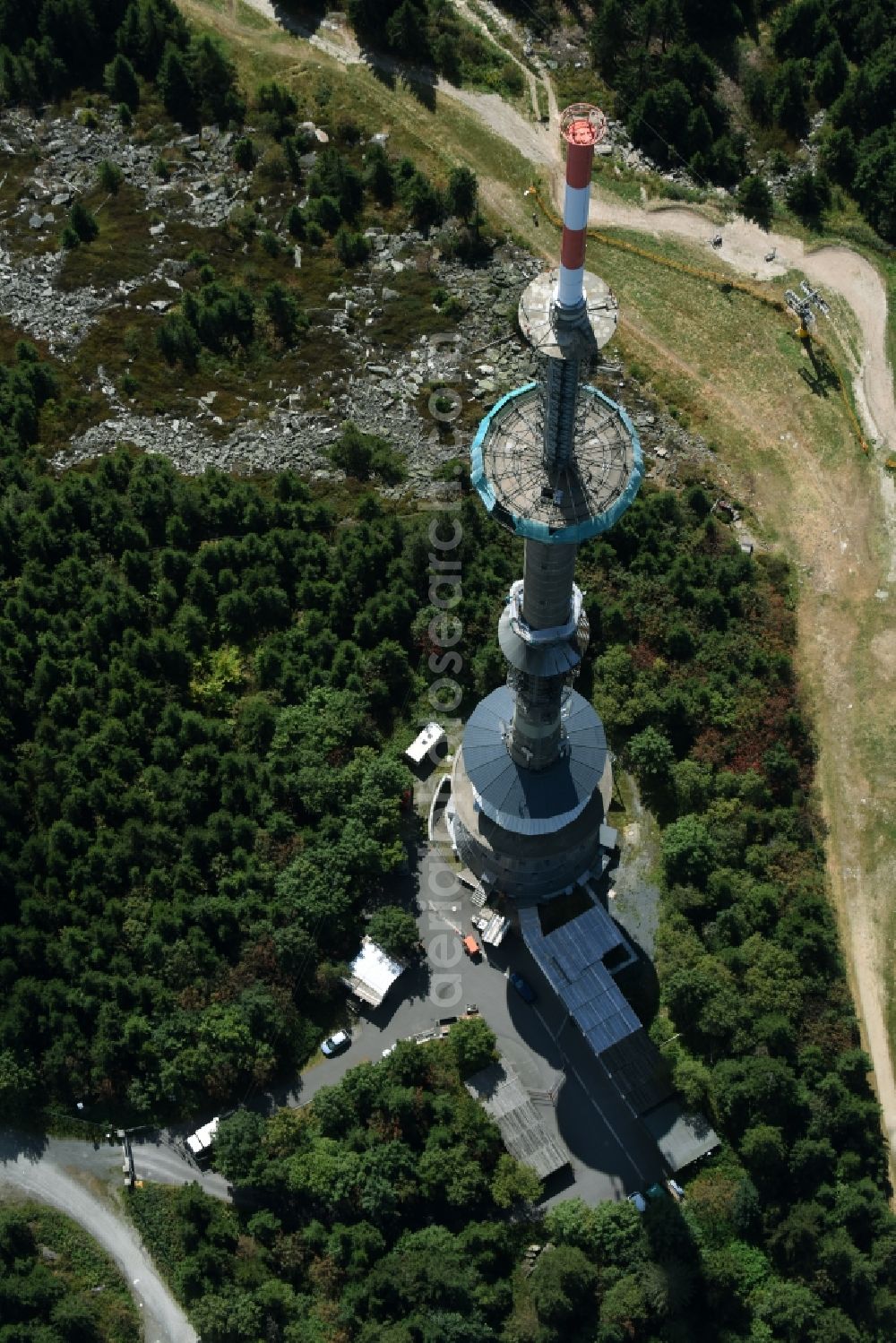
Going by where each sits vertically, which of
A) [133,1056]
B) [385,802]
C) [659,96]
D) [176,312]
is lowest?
[133,1056]

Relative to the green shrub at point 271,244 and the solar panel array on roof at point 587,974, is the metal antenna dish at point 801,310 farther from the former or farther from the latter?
the solar panel array on roof at point 587,974

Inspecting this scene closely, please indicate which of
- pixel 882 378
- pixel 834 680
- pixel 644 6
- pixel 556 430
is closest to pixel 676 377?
pixel 882 378

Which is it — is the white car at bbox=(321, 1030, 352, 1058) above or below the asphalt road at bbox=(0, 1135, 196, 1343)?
above

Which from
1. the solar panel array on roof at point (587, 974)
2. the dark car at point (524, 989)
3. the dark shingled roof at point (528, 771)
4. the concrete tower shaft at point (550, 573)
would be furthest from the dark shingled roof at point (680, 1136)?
the dark shingled roof at point (528, 771)

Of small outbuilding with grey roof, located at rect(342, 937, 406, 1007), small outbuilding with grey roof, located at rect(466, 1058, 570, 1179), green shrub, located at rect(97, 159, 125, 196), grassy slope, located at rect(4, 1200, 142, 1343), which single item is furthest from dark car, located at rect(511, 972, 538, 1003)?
green shrub, located at rect(97, 159, 125, 196)

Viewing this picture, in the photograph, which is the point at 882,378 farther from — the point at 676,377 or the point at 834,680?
the point at 834,680

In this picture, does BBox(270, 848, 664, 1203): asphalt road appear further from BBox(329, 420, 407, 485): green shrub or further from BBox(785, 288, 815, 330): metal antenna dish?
BBox(785, 288, 815, 330): metal antenna dish

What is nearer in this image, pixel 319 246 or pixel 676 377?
pixel 676 377
